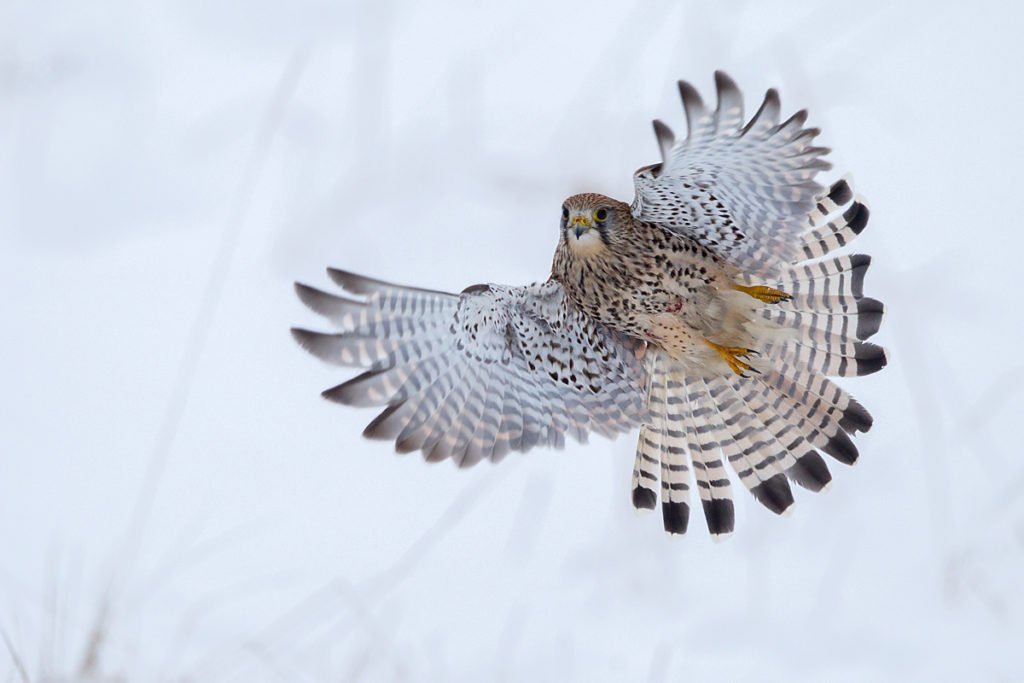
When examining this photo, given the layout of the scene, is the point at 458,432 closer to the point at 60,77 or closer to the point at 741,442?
the point at 741,442

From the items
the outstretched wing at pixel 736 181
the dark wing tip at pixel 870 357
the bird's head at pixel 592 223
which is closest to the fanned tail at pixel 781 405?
the dark wing tip at pixel 870 357

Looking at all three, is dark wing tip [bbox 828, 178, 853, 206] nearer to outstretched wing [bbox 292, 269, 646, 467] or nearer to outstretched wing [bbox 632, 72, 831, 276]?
outstretched wing [bbox 632, 72, 831, 276]

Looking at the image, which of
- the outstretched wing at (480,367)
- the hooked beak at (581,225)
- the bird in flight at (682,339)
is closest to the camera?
the outstretched wing at (480,367)

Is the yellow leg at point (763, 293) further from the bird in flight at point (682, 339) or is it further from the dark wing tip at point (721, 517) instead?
the dark wing tip at point (721, 517)

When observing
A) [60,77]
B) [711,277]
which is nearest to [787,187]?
[711,277]

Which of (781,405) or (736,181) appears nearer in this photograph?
(736,181)

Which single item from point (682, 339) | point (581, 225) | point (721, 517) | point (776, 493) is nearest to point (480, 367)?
point (581, 225)


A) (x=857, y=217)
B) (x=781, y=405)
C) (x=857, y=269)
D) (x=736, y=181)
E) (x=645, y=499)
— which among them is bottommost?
(x=645, y=499)

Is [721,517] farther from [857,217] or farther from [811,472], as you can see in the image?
[857,217]
